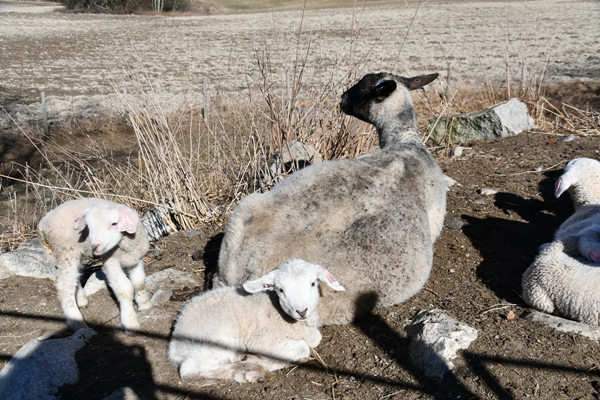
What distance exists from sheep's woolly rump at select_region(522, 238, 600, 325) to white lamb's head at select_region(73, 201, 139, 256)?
2.99 m

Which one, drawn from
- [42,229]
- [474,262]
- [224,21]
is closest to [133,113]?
[42,229]

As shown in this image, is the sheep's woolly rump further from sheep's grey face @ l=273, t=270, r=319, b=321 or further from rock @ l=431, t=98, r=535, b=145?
rock @ l=431, t=98, r=535, b=145

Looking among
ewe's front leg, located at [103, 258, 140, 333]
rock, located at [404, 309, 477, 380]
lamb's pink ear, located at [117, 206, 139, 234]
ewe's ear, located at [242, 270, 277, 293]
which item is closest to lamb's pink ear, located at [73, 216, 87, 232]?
lamb's pink ear, located at [117, 206, 139, 234]

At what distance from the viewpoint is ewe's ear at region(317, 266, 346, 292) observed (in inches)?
149

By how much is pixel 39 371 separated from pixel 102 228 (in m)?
1.04

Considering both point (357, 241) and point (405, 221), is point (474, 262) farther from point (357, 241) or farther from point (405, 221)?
point (357, 241)

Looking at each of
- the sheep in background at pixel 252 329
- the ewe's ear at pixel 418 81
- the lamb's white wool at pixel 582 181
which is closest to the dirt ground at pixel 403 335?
the sheep in background at pixel 252 329

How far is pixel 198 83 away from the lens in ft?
64.8

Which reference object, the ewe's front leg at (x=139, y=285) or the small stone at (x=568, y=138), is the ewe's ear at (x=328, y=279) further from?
the small stone at (x=568, y=138)

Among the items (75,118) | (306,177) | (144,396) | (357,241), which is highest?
(306,177)

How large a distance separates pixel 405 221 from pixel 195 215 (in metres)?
2.96

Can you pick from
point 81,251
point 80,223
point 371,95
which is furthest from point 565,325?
point 81,251

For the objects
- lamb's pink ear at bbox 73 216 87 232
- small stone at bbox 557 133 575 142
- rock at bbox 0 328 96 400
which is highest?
lamb's pink ear at bbox 73 216 87 232

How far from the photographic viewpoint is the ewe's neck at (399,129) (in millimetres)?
5652
